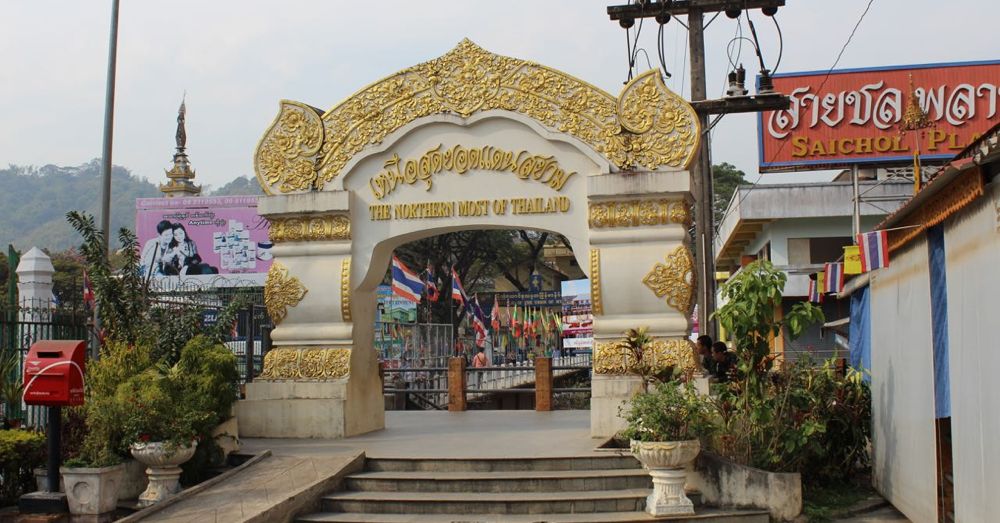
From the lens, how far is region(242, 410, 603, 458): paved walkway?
10159mm


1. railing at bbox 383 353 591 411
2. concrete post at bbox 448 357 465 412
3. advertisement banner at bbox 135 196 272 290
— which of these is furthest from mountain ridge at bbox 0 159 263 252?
Answer: concrete post at bbox 448 357 465 412

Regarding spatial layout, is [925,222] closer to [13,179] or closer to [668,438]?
[668,438]

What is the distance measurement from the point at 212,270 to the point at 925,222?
1382 inches

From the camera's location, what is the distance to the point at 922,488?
26.0 feet

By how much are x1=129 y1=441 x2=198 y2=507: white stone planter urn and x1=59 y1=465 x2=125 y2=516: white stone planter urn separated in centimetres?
29

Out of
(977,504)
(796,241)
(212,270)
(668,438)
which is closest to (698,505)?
(668,438)

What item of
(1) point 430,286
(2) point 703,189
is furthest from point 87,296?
(1) point 430,286

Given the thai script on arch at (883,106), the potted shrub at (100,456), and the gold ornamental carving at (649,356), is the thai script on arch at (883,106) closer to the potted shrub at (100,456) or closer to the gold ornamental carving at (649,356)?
the gold ornamental carving at (649,356)

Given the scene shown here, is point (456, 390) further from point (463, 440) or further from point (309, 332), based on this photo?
point (463, 440)

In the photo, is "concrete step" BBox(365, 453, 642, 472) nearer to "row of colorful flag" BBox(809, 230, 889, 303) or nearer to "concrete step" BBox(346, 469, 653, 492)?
"concrete step" BBox(346, 469, 653, 492)

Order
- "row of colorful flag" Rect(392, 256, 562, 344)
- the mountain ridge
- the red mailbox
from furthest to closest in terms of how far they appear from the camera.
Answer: the mountain ridge
"row of colorful flag" Rect(392, 256, 562, 344)
the red mailbox

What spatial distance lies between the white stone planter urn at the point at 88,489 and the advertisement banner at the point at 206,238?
30.6 metres

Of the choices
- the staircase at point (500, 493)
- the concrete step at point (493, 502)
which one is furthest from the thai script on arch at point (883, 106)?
the concrete step at point (493, 502)

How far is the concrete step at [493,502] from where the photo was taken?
28.6 ft
